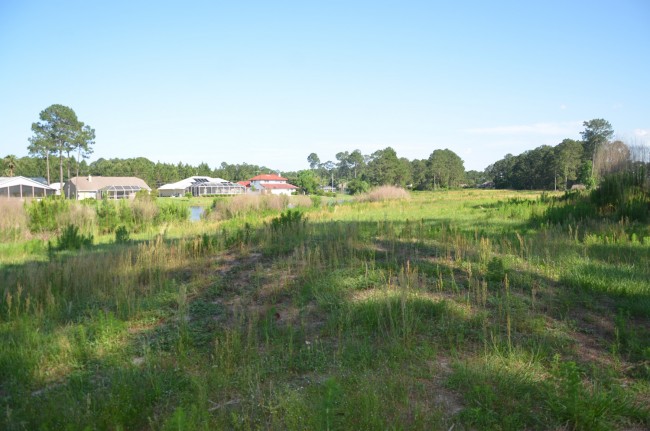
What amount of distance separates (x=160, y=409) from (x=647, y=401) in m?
3.40

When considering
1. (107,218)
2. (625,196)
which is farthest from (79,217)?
(625,196)

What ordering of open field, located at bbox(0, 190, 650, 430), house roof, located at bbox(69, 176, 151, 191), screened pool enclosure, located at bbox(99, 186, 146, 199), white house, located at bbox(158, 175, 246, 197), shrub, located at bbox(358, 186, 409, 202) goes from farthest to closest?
white house, located at bbox(158, 175, 246, 197)
house roof, located at bbox(69, 176, 151, 191)
screened pool enclosure, located at bbox(99, 186, 146, 199)
shrub, located at bbox(358, 186, 409, 202)
open field, located at bbox(0, 190, 650, 430)

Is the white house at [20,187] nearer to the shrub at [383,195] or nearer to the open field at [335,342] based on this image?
the shrub at [383,195]

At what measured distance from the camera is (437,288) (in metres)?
5.19

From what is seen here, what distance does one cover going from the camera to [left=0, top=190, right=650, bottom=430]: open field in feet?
9.21

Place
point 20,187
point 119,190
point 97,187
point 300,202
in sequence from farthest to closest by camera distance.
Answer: point 119,190 < point 97,187 < point 20,187 < point 300,202

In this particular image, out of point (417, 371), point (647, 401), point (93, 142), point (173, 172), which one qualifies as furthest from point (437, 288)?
point (173, 172)

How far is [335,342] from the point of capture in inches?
158

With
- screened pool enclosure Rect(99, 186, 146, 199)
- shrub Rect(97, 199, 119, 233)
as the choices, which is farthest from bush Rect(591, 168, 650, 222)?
screened pool enclosure Rect(99, 186, 146, 199)

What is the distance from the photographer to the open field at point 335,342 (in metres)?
2.81

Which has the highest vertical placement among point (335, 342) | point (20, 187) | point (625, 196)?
Result: point (20, 187)

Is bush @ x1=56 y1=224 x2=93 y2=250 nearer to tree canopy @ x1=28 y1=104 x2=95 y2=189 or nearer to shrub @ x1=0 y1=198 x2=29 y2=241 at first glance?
shrub @ x1=0 y1=198 x2=29 y2=241

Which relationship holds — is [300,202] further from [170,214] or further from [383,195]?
[170,214]

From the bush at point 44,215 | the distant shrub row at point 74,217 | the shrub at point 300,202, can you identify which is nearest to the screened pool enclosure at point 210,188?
the shrub at point 300,202
